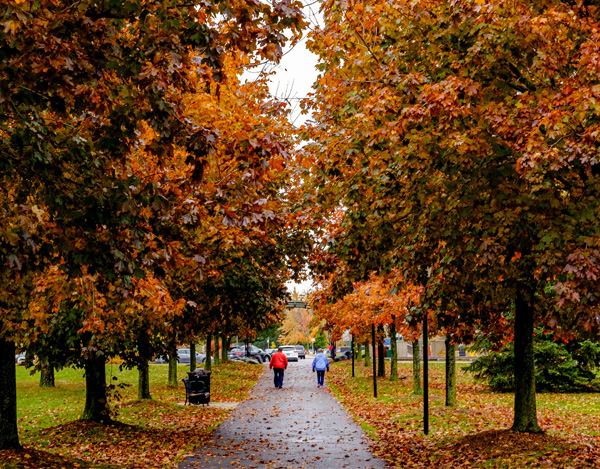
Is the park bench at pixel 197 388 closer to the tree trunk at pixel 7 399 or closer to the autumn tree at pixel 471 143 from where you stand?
the tree trunk at pixel 7 399

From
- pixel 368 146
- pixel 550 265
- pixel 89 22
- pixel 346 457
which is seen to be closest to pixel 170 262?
pixel 89 22

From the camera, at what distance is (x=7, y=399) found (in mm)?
10984

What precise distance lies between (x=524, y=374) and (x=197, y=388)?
11.4 meters

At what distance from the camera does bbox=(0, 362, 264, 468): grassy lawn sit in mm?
10484

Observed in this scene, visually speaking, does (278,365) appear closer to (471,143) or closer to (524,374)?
(524,374)

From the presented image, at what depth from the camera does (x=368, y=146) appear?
912 cm

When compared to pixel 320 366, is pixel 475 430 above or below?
above

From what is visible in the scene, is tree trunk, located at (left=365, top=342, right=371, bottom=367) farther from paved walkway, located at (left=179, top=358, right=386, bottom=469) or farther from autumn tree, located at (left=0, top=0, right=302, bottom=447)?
autumn tree, located at (left=0, top=0, right=302, bottom=447)

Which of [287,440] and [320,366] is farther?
[320,366]

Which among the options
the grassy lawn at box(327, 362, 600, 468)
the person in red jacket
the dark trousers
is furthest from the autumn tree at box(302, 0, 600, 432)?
the dark trousers

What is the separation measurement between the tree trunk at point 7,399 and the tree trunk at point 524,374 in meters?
8.43

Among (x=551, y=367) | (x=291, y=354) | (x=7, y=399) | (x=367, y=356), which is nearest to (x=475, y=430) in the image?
(x=7, y=399)

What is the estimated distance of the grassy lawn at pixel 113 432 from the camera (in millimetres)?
10484

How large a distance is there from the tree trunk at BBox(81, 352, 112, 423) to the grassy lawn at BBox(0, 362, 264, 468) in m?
0.29
